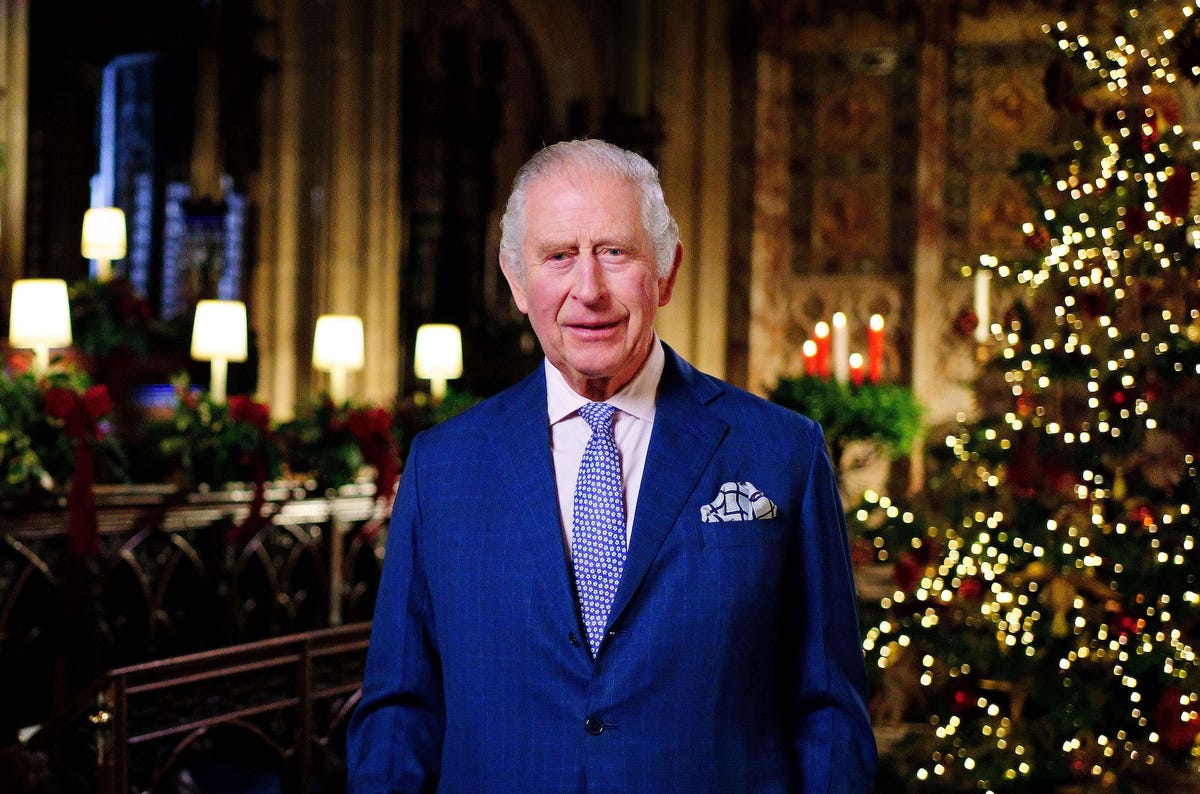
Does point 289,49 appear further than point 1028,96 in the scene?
No

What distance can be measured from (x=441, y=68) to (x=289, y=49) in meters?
1.49

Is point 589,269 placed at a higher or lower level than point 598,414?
higher

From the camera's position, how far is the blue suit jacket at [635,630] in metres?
1.63

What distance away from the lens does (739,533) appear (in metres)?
1.69

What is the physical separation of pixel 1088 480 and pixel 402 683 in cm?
336

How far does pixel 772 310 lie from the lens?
9992mm

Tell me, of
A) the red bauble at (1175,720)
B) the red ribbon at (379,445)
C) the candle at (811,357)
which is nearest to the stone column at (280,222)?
the red ribbon at (379,445)

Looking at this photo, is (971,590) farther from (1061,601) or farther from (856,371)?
(856,371)

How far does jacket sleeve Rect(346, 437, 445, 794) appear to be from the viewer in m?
1.74

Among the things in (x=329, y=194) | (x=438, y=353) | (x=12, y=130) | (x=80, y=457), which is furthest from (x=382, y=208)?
(x=80, y=457)

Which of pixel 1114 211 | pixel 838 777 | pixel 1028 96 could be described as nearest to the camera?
pixel 838 777

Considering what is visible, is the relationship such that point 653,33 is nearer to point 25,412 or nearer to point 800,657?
point 25,412

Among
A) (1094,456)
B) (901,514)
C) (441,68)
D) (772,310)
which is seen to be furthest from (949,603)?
(441,68)

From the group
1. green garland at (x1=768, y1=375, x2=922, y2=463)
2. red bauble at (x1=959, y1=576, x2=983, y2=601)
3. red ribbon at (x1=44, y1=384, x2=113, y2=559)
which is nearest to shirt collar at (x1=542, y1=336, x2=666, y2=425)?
red ribbon at (x1=44, y1=384, x2=113, y2=559)
